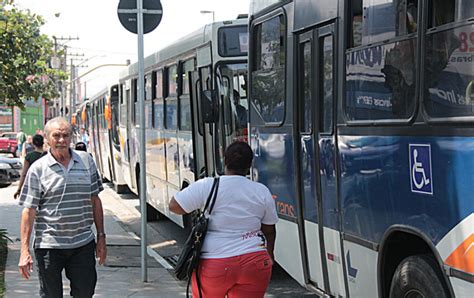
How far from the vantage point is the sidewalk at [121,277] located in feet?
29.0

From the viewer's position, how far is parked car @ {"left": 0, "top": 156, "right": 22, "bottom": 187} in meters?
24.8

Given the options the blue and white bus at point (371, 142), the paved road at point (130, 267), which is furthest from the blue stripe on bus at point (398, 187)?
the paved road at point (130, 267)

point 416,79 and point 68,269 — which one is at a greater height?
point 416,79

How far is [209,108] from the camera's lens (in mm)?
9680

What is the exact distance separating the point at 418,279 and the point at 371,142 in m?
1.01

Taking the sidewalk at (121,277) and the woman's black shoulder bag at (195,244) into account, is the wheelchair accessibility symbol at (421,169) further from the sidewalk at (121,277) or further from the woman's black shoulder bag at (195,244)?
the sidewalk at (121,277)

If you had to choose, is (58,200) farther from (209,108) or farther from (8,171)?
(8,171)

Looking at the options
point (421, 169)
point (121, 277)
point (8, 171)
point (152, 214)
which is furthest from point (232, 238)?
point (8, 171)

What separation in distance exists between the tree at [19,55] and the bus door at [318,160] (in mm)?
6776

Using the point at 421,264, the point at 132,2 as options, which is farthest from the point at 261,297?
the point at 132,2

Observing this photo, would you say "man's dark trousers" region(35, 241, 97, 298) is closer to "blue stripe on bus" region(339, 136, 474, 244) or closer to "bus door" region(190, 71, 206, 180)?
"blue stripe on bus" region(339, 136, 474, 244)

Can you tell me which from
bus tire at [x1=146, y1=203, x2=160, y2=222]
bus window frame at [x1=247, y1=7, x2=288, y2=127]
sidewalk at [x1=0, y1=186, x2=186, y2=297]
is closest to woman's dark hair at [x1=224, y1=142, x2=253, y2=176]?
bus window frame at [x1=247, y1=7, x2=288, y2=127]

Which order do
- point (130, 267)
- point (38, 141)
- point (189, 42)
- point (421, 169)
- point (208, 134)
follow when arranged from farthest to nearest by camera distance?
1. point (38, 141)
2. point (189, 42)
3. point (130, 267)
4. point (208, 134)
5. point (421, 169)

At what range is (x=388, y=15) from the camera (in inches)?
207
